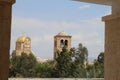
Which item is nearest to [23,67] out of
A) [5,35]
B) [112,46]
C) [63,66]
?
[63,66]

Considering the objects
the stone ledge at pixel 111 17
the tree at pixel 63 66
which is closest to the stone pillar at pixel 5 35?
the stone ledge at pixel 111 17

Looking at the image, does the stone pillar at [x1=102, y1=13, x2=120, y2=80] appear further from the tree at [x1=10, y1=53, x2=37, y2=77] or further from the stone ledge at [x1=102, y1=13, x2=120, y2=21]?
the tree at [x1=10, y1=53, x2=37, y2=77]

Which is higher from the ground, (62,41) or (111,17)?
(62,41)

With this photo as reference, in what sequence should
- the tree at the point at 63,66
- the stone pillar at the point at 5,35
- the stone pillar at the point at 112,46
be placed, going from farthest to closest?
the tree at the point at 63,66, the stone pillar at the point at 112,46, the stone pillar at the point at 5,35

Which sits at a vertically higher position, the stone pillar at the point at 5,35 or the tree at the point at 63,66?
the stone pillar at the point at 5,35

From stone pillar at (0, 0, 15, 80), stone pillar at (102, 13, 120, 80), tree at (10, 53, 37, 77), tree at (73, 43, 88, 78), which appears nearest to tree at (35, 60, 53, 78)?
tree at (10, 53, 37, 77)

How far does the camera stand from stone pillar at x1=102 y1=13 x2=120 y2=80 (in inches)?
230

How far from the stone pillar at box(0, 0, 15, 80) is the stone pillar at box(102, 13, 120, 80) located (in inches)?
92.0

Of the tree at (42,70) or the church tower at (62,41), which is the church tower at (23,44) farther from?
the tree at (42,70)

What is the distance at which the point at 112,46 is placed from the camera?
6.03 metres

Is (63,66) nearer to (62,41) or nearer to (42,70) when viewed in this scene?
(42,70)

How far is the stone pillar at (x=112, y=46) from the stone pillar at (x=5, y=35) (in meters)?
2.34

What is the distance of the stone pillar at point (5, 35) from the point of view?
4395 mm

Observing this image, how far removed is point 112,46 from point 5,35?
2473 mm
